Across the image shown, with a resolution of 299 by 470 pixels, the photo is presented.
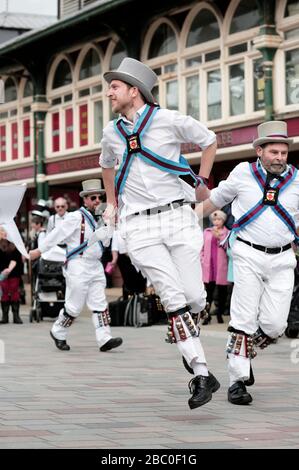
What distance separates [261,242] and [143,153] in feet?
4.00

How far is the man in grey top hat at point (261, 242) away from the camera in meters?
8.20

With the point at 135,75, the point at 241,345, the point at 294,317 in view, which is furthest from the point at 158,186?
the point at 294,317

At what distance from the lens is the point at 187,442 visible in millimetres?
6230

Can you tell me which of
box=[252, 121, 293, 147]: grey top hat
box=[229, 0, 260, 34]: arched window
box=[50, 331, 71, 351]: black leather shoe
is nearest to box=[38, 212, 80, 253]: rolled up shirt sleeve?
box=[50, 331, 71, 351]: black leather shoe

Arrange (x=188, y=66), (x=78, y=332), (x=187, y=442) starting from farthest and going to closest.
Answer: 1. (x=188, y=66)
2. (x=78, y=332)
3. (x=187, y=442)

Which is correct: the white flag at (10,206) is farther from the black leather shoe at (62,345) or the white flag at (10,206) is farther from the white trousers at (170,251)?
the black leather shoe at (62,345)

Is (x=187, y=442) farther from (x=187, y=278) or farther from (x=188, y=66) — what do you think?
(x=188, y=66)

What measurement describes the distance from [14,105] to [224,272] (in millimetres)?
19852

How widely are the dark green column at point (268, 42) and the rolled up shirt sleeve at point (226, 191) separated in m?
14.4

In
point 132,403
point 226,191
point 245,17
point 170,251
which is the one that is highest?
point 245,17

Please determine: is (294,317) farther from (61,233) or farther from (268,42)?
(268,42)

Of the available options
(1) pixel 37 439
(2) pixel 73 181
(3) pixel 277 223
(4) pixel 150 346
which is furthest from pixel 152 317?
(2) pixel 73 181

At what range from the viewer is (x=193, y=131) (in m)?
7.60

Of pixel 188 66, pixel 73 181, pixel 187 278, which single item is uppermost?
pixel 188 66
